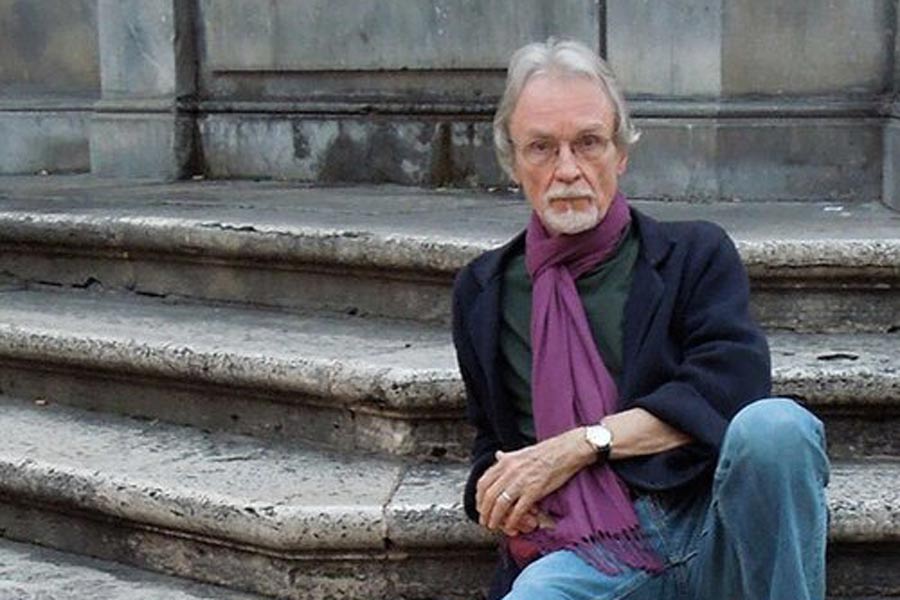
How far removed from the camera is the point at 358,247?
4301 mm

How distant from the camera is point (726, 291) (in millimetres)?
2768

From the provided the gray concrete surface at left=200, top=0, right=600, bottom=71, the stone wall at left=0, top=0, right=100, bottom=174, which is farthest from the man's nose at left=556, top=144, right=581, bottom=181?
the stone wall at left=0, top=0, right=100, bottom=174

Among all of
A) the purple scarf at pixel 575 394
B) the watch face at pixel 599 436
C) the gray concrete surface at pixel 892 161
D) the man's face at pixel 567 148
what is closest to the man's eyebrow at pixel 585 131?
the man's face at pixel 567 148

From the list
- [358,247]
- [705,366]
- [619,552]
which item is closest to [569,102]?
[705,366]

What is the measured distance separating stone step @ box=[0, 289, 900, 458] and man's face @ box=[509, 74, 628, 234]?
876 mm

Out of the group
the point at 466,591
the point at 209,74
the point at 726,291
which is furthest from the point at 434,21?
the point at 726,291

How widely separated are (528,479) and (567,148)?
57 cm

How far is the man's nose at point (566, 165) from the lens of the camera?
2.78 meters

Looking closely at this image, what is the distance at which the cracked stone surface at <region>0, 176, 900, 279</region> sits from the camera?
397 centimetres

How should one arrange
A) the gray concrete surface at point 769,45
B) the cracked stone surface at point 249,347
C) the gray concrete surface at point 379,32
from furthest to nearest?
the gray concrete surface at point 379,32
the gray concrete surface at point 769,45
the cracked stone surface at point 249,347

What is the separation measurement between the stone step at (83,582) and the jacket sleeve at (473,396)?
31.3 inches

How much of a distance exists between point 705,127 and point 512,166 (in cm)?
236

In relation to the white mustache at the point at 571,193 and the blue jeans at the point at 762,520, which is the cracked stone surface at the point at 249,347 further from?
the blue jeans at the point at 762,520

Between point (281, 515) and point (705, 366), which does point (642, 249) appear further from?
Answer: point (281, 515)
